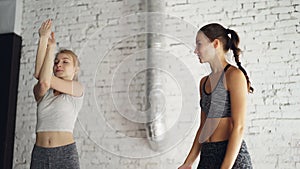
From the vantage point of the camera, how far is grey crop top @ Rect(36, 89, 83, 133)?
8.00ft

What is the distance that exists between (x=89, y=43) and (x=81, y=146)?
101cm

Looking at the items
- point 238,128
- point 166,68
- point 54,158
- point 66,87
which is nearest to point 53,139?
point 54,158

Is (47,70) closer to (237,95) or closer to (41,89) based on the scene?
(41,89)

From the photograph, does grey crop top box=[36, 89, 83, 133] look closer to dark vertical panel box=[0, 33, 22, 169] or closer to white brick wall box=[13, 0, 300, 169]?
white brick wall box=[13, 0, 300, 169]

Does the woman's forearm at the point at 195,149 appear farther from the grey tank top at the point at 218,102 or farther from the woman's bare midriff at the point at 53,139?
the woman's bare midriff at the point at 53,139

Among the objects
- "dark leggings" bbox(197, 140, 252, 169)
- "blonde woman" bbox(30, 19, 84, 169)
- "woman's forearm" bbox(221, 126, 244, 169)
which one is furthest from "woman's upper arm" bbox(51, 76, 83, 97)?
"woman's forearm" bbox(221, 126, 244, 169)

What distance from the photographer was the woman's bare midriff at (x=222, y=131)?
2.06 m

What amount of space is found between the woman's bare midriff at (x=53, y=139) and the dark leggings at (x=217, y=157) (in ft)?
2.79

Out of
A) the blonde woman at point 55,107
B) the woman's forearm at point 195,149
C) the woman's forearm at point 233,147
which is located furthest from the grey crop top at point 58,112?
the woman's forearm at point 233,147

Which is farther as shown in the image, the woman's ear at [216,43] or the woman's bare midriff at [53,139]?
the woman's bare midriff at [53,139]

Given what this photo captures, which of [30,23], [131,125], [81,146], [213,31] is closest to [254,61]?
[213,31]

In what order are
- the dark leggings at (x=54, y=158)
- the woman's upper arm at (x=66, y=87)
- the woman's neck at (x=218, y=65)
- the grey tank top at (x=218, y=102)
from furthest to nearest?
1. the woman's upper arm at (x=66, y=87)
2. the dark leggings at (x=54, y=158)
3. the woman's neck at (x=218, y=65)
4. the grey tank top at (x=218, y=102)

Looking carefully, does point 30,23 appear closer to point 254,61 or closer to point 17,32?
point 17,32

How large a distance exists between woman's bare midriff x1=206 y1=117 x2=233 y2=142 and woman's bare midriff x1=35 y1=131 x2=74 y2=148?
2.92ft
